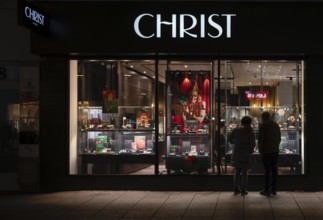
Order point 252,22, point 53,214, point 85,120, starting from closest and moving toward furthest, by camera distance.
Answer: point 53,214 < point 252,22 < point 85,120

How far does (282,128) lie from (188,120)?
2.13 m

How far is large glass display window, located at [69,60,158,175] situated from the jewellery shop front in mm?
23

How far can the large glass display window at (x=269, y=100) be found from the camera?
12867mm

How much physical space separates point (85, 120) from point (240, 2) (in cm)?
438

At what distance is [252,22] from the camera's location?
40.8 ft

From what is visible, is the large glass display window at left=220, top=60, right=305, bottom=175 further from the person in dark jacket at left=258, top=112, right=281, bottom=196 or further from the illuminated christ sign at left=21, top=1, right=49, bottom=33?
the illuminated christ sign at left=21, top=1, right=49, bottom=33

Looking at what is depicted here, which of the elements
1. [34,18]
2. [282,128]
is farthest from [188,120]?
[34,18]

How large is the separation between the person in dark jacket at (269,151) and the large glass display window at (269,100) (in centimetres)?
86

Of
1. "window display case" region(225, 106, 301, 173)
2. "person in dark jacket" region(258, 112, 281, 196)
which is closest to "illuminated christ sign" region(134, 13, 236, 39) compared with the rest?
"window display case" region(225, 106, 301, 173)

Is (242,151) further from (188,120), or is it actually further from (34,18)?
(34,18)

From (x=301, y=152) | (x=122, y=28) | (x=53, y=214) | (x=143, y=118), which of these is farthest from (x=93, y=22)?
(x=301, y=152)

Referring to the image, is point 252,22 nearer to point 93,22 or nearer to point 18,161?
point 93,22

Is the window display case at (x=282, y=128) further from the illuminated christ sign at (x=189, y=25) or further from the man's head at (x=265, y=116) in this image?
the illuminated christ sign at (x=189, y=25)

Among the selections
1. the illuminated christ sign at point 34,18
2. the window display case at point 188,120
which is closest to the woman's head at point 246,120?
the window display case at point 188,120
